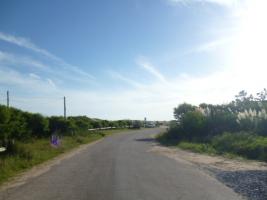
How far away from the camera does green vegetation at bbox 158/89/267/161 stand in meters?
22.1

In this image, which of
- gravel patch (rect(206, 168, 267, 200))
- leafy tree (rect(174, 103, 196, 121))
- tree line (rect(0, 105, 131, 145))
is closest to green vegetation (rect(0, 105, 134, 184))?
tree line (rect(0, 105, 131, 145))

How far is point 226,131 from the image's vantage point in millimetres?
31406

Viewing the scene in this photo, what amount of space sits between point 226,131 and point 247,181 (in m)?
19.7

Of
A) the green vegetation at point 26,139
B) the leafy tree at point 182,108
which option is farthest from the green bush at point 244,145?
the leafy tree at point 182,108

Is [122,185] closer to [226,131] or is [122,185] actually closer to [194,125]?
[226,131]

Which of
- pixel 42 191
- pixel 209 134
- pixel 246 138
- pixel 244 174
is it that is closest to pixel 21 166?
pixel 42 191

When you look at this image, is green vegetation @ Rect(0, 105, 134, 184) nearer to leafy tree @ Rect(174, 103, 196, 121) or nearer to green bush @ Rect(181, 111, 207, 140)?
green bush @ Rect(181, 111, 207, 140)

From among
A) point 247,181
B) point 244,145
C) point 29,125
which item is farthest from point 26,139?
point 247,181

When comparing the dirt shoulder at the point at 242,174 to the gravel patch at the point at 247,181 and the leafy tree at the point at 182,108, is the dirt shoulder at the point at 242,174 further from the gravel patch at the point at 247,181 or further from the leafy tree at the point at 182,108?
the leafy tree at the point at 182,108

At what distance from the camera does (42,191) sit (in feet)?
36.0

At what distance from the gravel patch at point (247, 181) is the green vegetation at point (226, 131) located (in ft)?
16.9

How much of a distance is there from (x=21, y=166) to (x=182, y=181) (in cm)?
810

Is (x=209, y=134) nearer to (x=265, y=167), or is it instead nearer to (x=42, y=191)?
(x=265, y=167)

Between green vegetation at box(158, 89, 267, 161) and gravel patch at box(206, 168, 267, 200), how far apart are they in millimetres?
5153
